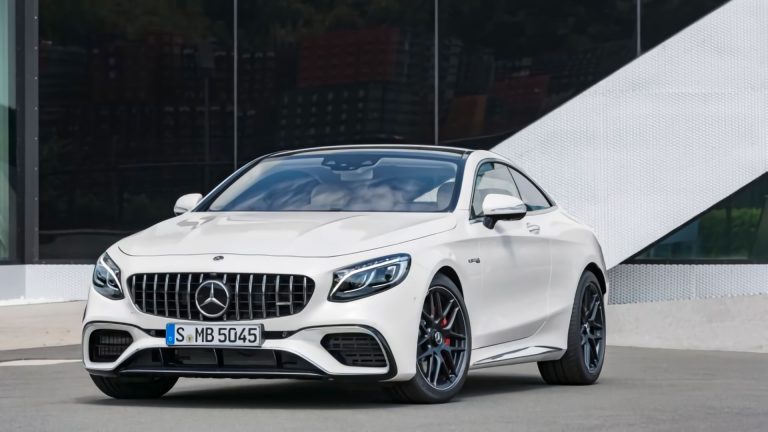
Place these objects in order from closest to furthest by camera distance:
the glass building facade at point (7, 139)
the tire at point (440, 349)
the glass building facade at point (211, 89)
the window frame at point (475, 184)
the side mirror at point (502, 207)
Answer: the tire at point (440, 349) < the side mirror at point (502, 207) < the window frame at point (475, 184) < the glass building facade at point (211, 89) < the glass building facade at point (7, 139)

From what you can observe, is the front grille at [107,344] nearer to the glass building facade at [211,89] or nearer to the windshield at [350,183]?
the windshield at [350,183]

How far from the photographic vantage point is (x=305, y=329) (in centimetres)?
872

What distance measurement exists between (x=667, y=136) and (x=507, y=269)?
10.7 m

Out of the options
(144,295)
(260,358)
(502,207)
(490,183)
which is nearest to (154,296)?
(144,295)

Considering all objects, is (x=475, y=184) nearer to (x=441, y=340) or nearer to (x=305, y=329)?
(x=441, y=340)

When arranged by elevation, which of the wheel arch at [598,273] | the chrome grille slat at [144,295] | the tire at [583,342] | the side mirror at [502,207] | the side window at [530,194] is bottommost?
the tire at [583,342]

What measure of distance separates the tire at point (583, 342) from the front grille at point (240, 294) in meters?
2.94

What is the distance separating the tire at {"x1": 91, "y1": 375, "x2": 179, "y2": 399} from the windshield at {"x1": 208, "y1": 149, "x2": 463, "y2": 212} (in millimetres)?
1152

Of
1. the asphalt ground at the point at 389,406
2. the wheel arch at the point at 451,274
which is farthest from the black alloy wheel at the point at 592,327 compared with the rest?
the wheel arch at the point at 451,274

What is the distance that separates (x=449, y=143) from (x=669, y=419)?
42.9 feet

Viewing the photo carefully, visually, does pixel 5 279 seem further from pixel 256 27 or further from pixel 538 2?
pixel 538 2

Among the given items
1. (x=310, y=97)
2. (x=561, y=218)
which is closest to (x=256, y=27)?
(x=310, y=97)

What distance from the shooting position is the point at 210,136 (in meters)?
22.3

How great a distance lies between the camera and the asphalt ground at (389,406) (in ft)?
27.0
